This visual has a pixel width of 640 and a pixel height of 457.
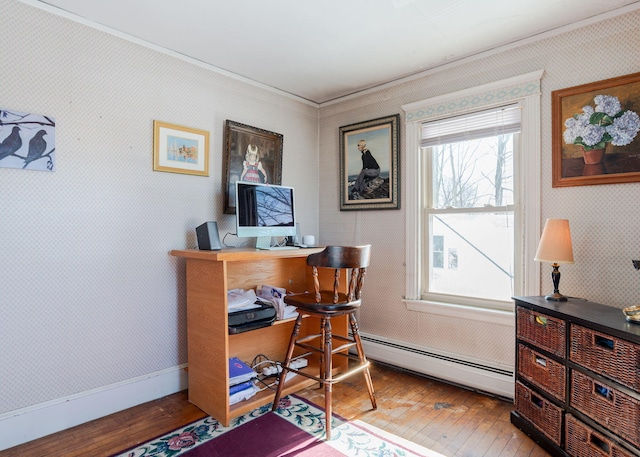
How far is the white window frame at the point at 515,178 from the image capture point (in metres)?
2.33

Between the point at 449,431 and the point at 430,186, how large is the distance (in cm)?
177

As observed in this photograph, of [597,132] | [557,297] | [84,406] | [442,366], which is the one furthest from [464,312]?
[84,406]

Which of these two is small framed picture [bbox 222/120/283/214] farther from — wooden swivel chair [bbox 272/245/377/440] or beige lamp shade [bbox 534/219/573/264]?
beige lamp shade [bbox 534/219/573/264]

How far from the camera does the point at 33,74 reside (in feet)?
6.46

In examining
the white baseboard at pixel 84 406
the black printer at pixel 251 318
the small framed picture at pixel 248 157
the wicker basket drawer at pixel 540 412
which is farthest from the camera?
the small framed picture at pixel 248 157

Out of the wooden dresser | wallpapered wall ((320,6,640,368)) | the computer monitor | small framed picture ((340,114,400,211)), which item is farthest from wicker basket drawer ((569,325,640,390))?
the computer monitor

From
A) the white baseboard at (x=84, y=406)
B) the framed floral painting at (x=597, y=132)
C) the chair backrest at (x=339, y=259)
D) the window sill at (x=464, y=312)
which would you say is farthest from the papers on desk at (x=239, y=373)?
the framed floral painting at (x=597, y=132)

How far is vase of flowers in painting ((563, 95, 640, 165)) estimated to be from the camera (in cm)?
201

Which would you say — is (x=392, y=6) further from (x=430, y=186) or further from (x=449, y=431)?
(x=449, y=431)

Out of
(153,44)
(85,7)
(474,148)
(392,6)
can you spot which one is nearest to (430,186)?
(474,148)

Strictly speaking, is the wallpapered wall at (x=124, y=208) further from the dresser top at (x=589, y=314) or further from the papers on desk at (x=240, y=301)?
the papers on desk at (x=240, y=301)

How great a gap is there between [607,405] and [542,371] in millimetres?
365

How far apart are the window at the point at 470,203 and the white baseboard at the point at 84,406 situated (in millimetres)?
2094

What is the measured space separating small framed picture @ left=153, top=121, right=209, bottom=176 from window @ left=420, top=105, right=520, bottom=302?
176 cm
